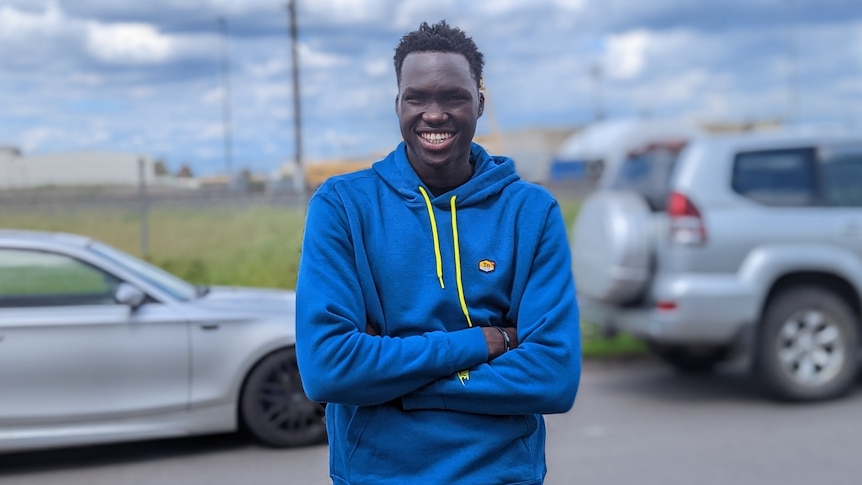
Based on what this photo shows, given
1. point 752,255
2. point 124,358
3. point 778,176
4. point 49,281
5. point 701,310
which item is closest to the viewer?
point 124,358

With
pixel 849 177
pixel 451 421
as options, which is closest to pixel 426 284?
pixel 451 421

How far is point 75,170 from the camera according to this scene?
10.4m

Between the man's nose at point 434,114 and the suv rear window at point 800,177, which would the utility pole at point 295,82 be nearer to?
the suv rear window at point 800,177

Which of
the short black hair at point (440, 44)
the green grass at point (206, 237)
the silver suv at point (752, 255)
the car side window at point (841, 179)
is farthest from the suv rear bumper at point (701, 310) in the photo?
the short black hair at point (440, 44)

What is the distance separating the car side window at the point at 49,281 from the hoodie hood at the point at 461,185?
4.13 metres

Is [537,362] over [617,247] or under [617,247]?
over

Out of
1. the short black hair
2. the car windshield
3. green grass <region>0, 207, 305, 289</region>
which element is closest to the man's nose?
the short black hair

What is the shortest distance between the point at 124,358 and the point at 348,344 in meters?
3.96

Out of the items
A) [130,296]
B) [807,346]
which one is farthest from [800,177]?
[130,296]

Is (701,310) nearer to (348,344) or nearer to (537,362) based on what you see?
(537,362)

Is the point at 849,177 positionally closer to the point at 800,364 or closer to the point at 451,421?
the point at 800,364

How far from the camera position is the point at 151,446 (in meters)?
5.98

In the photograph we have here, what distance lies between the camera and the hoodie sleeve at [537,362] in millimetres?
1849

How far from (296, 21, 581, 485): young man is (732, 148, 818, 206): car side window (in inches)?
204
